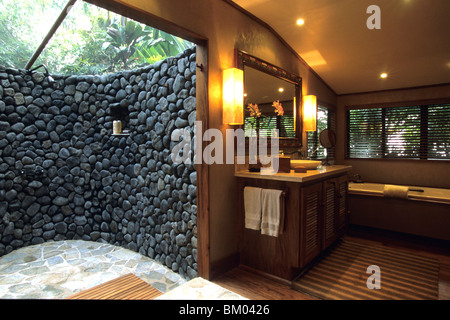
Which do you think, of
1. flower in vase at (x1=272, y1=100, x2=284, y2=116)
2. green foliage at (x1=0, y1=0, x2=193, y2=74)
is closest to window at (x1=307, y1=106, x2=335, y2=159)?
flower in vase at (x1=272, y1=100, x2=284, y2=116)

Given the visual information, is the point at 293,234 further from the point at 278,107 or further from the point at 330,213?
the point at 278,107

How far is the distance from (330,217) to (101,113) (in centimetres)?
322

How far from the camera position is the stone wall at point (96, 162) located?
9.41 feet

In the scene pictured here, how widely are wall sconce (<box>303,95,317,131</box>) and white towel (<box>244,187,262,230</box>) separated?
5.75 feet

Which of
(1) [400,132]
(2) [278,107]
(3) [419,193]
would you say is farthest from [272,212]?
(1) [400,132]

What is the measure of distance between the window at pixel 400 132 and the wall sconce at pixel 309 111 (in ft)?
4.62

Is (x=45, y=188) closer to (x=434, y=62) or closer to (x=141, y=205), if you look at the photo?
(x=141, y=205)

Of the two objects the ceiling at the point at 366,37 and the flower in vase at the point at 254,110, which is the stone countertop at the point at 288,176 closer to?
the flower in vase at the point at 254,110

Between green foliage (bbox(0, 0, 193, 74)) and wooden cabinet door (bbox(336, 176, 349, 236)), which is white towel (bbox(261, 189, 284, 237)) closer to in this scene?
wooden cabinet door (bbox(336, 176, 349, 236))

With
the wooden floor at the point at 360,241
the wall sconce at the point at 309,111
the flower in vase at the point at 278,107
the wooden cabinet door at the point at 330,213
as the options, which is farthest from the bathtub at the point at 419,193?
the flower in vase at the point at 278,107

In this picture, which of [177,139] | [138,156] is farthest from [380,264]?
[138,156]

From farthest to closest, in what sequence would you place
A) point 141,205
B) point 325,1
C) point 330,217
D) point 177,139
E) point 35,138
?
1. point 35,138
2. point 141,205
3. point 330,217
4. point 177,139
5. point 325,1

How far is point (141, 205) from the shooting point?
3.29m

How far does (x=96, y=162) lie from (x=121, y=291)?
1959mm
